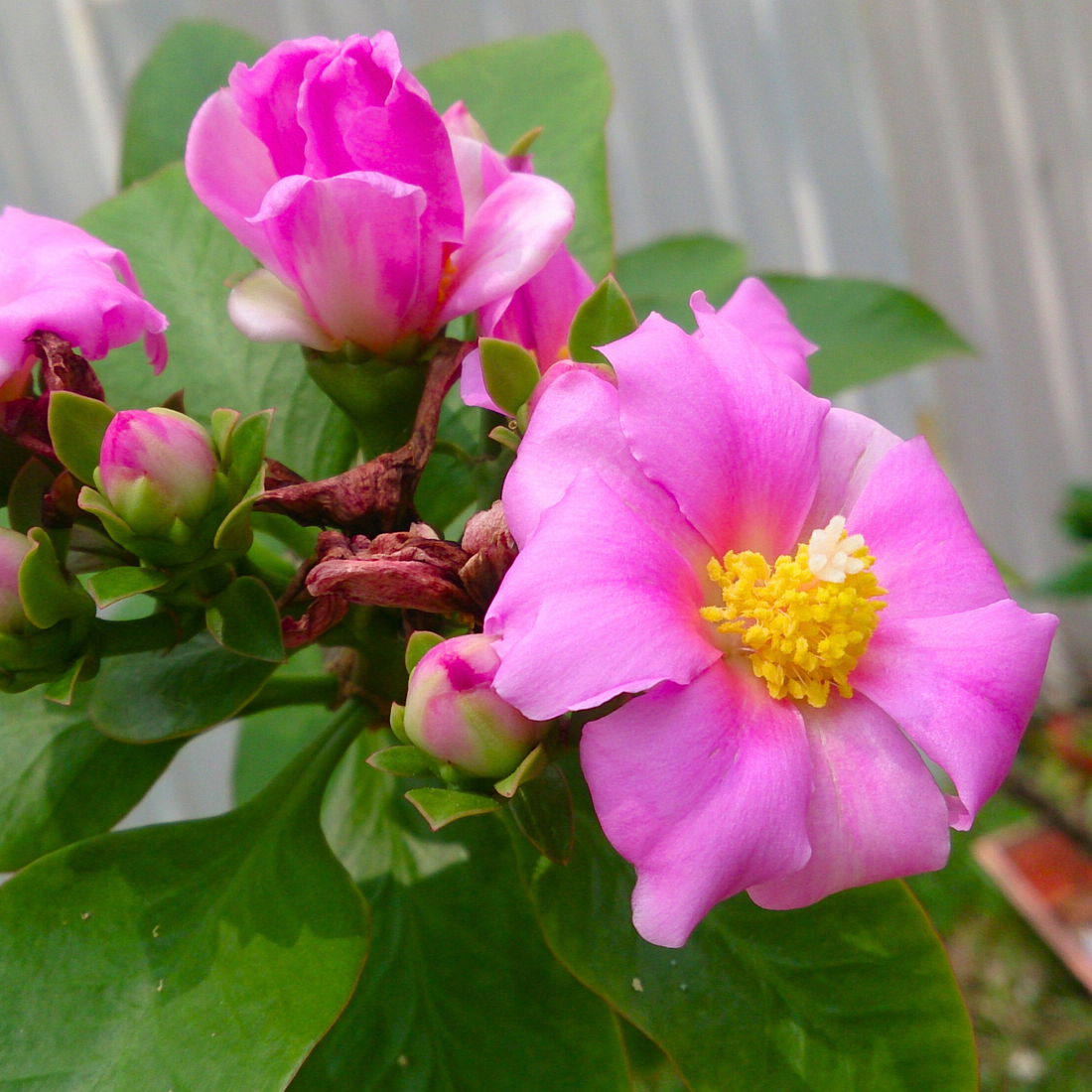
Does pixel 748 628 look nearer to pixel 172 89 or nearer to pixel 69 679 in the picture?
pixel 69 679

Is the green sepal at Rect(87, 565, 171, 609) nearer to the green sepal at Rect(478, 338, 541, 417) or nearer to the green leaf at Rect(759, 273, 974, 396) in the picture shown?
the green sepal at Rect(478, 338, 541, 417)

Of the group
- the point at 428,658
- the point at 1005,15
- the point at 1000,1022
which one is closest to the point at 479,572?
the point at 428,658

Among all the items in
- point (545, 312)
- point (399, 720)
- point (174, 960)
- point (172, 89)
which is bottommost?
point (174, 960)

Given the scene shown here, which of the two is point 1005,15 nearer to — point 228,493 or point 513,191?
point 513,191

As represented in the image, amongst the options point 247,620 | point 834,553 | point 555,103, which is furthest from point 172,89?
point 834,553

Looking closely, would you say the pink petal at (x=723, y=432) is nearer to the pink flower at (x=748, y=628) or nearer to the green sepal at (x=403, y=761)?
the pink flower at (x=748, y=628)

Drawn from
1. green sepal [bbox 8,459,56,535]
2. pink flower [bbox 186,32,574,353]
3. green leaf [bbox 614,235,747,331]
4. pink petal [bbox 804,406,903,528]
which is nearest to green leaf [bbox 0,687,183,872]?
green sepal [bbox 8,459,56,535]
